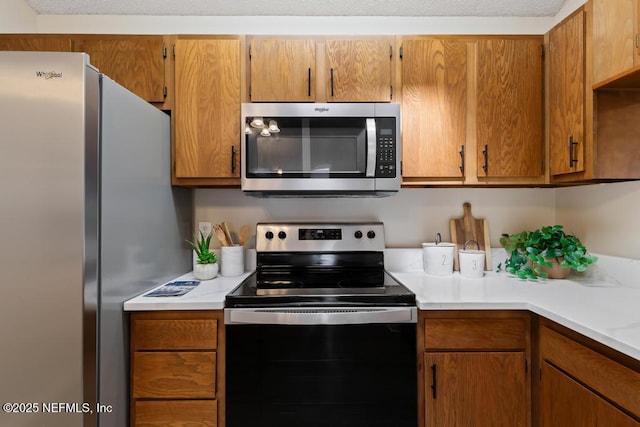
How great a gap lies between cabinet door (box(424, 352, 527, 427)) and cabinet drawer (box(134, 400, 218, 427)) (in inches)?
38.1

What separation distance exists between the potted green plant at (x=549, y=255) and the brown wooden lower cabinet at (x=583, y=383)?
536mm

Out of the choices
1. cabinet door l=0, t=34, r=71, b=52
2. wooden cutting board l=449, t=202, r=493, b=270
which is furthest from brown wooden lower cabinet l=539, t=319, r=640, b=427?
cabinet door l=0, t=34, r=71, b=52

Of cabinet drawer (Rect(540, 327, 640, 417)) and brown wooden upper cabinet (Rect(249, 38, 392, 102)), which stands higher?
brown wooden upper cabinet (Rect(249, 38, 392, 102))

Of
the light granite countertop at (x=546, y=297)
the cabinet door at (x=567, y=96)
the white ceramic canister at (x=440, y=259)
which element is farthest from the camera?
the white ceramic canister at (x=440, y=259)

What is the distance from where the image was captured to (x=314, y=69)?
5.58ft

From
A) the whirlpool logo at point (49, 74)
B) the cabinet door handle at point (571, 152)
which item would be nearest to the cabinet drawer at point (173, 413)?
the whirlpool logo at point (49, 74)

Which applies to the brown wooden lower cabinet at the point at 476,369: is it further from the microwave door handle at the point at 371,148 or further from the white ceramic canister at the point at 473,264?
the microwave door handle at the point at 371,148

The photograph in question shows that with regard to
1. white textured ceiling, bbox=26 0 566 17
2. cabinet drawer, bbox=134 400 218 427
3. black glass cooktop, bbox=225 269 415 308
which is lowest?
cabinet drawer, bbox=134 400 218 427

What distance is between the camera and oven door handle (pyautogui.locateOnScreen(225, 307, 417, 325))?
4.41 feet

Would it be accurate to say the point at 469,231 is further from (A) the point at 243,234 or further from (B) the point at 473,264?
(A) the point at 243,234

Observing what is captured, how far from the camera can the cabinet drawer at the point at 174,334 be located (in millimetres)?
1358

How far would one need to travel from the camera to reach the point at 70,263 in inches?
43.1

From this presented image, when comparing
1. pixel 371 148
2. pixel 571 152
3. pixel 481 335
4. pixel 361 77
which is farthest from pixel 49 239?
pixel 571 152

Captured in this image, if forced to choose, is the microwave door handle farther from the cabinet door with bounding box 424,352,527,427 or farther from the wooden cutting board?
the cabinet door with bounding box 424,352,527,427
